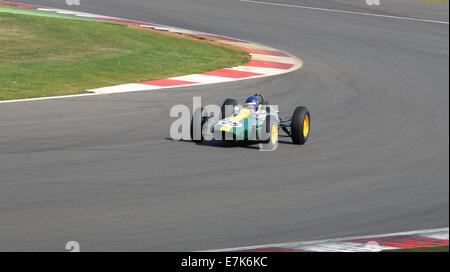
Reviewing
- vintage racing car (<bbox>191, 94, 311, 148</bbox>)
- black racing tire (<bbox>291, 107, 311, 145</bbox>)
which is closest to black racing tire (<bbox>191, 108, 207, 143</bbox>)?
vintage racing car (<bbox>191, 94, 311, 148</bbox>)

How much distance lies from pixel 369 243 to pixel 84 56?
1490cm

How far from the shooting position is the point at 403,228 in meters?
10.9

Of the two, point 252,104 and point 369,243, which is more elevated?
point 252,104

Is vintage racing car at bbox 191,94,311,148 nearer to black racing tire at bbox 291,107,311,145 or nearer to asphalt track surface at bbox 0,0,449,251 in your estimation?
black racing tire at bbox 291,107,311,145

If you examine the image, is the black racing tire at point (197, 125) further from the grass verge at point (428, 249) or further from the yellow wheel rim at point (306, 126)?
the grass verge at point (428, 249)

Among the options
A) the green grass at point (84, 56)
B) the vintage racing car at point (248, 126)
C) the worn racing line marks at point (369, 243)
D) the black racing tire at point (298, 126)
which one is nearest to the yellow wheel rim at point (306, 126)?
the vintage racing car at point (248, 126)

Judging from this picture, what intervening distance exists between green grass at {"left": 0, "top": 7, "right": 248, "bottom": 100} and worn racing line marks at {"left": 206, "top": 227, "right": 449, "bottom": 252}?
984cm

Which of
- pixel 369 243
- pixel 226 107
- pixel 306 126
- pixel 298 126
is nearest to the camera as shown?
pixel 369 243

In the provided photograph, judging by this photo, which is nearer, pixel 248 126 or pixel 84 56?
pixel 248 126

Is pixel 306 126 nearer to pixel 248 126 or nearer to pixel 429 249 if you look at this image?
pixel 248 126

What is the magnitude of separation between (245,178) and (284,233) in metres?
2.70

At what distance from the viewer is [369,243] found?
9.98 meters

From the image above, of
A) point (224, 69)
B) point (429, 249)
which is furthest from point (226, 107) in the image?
point (429, 249)
